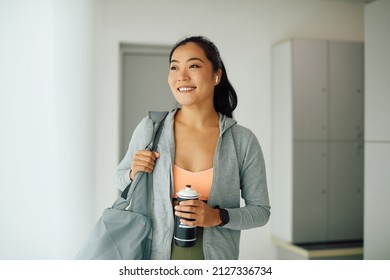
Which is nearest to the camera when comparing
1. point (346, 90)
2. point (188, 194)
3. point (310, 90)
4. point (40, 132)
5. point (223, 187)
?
point (188, 194)

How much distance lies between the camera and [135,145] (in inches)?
56.1

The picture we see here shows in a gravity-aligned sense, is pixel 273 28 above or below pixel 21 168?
above

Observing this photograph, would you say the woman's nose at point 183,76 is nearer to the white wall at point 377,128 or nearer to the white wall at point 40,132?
the white wall at point 40,132

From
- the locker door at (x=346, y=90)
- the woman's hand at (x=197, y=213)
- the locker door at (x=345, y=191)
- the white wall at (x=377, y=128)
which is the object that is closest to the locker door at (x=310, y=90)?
the locker door at (x=346, y=90)

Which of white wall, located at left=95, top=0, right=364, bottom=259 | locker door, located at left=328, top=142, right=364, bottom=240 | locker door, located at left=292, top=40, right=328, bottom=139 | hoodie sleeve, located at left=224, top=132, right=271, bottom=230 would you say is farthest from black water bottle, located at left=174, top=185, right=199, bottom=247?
locker door, located at left=328, top=142, right=364, bottom=240

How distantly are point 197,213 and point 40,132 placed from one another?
968mm

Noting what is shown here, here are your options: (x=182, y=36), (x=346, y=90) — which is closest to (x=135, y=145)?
(x=182, y=36)

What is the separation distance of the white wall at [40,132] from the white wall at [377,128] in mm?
1688

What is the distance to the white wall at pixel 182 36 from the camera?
214 cm

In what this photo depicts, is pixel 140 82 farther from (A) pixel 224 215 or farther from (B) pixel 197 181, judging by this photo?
(A) pixel 224 215

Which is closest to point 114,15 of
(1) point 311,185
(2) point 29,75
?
(2) point 29,75

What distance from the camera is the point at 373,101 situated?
8.27 ft

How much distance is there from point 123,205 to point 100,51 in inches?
43.7
